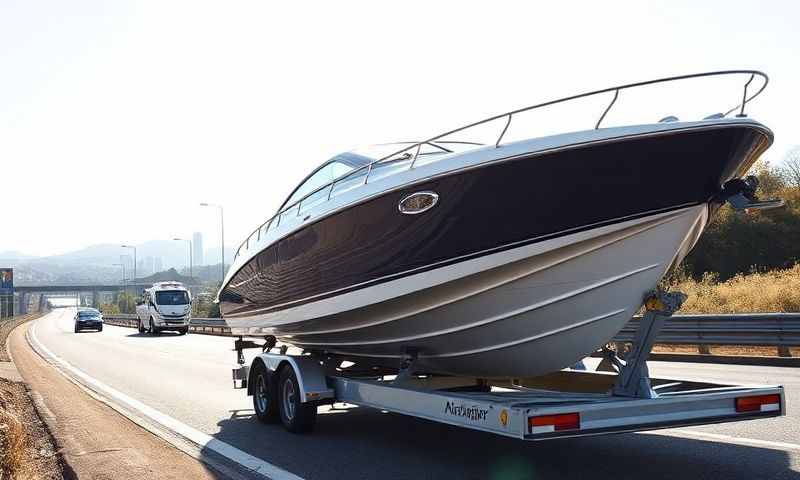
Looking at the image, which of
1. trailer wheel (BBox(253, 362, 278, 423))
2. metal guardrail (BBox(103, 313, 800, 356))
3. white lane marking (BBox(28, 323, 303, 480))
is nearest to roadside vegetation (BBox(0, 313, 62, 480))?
white lane marking (BBox(28, 323, 303, 480))

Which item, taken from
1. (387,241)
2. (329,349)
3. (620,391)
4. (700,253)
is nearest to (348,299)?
(387,241)

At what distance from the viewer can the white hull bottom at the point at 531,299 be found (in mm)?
5754

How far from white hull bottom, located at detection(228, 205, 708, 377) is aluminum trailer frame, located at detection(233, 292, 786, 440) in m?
0.27

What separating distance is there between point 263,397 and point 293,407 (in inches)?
37.0

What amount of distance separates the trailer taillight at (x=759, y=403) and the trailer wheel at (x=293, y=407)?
4.02 metres

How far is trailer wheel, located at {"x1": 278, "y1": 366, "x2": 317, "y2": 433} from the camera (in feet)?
25.7

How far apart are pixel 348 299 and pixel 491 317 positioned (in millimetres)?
1732

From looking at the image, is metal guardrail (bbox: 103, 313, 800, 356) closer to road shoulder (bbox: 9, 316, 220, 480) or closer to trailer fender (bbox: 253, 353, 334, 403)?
trailer fender (bbox: 253, 353, 334, 403)

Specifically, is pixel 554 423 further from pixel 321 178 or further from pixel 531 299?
pixel 321 178

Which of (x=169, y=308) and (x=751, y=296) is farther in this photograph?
(x=169, y=308)

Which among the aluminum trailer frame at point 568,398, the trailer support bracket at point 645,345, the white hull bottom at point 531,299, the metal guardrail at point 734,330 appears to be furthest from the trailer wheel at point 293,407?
the metal guardrail at point 734,330

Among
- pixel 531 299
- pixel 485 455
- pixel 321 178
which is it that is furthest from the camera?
pixel 321 178

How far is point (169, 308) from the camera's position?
35.6m

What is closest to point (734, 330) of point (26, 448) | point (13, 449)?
point (26, 448)
